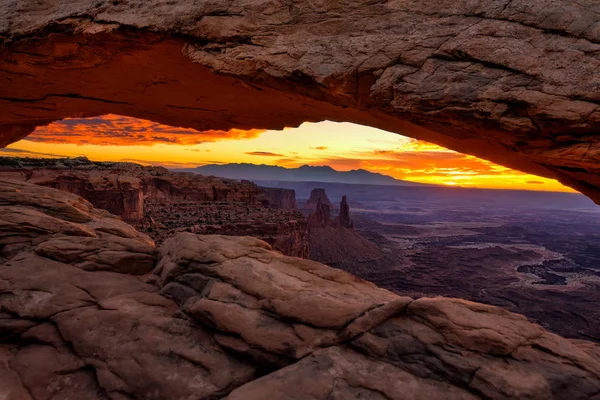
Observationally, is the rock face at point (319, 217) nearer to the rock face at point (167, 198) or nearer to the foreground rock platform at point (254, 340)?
the rock face at point (167, 198)

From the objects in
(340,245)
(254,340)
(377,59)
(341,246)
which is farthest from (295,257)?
(340,245)

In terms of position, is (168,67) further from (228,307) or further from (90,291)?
(228,307)

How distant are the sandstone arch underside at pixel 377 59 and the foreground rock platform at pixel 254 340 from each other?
2894mm

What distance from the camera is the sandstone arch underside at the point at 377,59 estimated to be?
4574 mm

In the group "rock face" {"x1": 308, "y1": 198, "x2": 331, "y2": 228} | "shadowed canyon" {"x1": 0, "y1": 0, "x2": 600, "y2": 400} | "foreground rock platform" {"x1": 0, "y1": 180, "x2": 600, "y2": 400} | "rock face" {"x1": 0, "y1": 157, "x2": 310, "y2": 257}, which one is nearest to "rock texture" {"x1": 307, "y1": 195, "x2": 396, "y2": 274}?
"rock face" {"x1": 308, "y1": 198, "x2": 331, "y2": 228}

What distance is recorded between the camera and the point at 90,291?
19.0 feet

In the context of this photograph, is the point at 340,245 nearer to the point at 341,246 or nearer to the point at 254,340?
the point at 341,246

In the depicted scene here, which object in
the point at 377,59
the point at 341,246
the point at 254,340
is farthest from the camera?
the point at 341,246

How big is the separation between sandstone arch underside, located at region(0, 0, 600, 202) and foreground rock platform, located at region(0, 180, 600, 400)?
289 centimetres

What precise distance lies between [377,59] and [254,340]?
15.0ft

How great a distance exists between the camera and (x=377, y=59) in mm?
5184

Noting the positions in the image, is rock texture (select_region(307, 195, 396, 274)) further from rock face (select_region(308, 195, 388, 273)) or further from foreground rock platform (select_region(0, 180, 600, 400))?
foreground rock platform (select_region(0, 180, 600, 400))

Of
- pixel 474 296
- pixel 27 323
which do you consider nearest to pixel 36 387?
pixel 27 323

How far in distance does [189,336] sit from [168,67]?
18.2 ft
